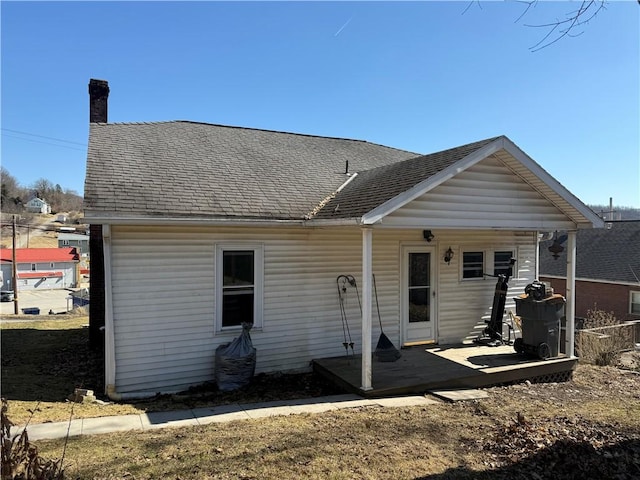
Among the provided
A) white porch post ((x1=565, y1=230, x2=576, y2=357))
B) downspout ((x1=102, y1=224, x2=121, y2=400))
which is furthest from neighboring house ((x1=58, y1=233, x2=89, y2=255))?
white porch post ((x1=565, y1=230, x2=576, y2=357))

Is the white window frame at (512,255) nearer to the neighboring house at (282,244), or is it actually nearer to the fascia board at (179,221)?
the neighboring house at (282,244)

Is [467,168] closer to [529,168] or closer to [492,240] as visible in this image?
[529,168]

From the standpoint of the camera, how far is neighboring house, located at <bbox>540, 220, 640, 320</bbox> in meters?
23.6

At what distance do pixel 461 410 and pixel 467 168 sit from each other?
384 cm

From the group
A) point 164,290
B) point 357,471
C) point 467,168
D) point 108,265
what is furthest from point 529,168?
point 108,265

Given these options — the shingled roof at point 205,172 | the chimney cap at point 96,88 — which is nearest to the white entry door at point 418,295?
the shingled roof at point 205,172

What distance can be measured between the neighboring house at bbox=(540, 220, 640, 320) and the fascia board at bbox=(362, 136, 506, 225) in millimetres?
17614

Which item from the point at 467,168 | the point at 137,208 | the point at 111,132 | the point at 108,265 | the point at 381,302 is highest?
the point at 111,132

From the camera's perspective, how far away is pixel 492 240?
34.1 ft

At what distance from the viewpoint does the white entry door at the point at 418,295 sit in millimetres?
9438

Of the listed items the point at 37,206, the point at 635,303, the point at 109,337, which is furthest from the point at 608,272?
the point at 37,206

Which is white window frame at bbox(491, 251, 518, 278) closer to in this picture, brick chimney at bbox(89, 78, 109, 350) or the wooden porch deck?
the wooden porch deck

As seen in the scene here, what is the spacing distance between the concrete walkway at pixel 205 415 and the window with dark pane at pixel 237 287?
5.93 ft

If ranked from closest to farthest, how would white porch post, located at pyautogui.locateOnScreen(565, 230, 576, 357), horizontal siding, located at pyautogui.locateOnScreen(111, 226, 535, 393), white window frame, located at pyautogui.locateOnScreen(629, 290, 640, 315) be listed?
horizontal siding, located at pyautogui.locateOnScreen(111, 226, 535, 393) < white porch post, located at pyautogui.locateOnScreen(565, 230, 576, 357) < white window frame, located at pyautogui.locateOnScreen(629, 290, 640, 315)
